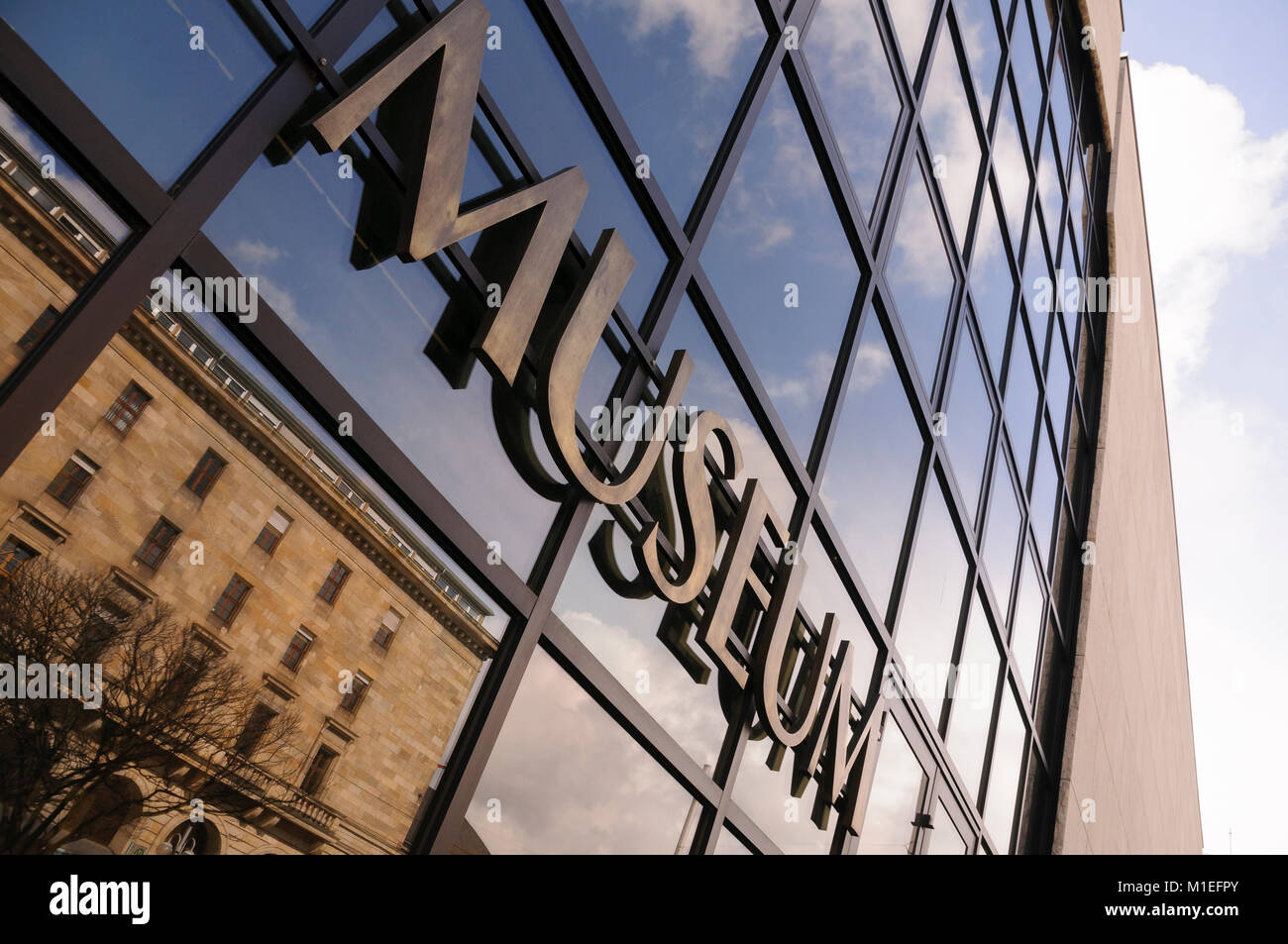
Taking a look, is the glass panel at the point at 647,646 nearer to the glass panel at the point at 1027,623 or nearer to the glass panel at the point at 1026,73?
the glass panel at the point at 1027,623

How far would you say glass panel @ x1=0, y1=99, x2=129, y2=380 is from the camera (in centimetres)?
286

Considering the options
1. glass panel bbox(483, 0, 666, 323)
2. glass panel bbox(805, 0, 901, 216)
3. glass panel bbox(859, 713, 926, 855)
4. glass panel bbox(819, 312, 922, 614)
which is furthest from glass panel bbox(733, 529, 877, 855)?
glass panel bbox(805, 0, 901, 216)

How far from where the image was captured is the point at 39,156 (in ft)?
9.73

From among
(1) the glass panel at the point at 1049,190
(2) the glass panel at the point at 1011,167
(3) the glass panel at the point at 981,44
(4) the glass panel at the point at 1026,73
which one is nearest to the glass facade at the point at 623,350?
(3) the glass panel at the point at 981,44

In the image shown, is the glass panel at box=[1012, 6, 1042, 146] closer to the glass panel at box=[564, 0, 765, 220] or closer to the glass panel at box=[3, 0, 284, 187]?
the glass panel at box=[564, 0, 765, 220]

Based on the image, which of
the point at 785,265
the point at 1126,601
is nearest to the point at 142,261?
the point at 785,265

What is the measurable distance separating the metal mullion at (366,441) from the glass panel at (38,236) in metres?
0.36

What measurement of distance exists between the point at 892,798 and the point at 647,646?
487cm
